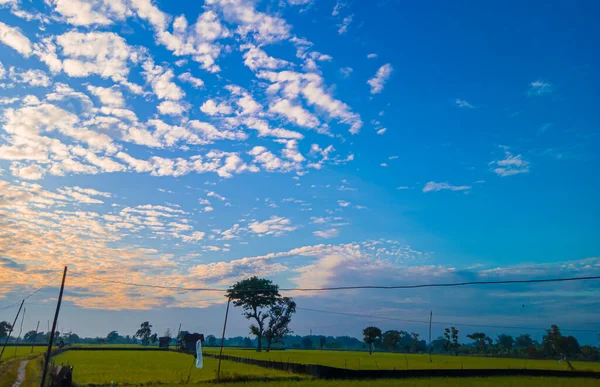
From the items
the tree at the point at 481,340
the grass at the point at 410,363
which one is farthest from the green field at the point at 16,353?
the tree at the point at 481,340

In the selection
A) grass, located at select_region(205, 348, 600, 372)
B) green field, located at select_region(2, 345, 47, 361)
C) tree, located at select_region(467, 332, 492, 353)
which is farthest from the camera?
tree, located at select_region(467, 332, 492, 353)

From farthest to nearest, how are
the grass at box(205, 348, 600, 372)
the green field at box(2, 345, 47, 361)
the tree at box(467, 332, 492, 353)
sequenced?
the tree at box(467, 332, 492, 353) < the green field at box(2, 345, 47, 361) < the grass at box(205, 348, 600, 372)

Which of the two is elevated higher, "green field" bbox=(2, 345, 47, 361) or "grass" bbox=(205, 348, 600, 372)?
"grass" bbox=(205, 348, 600, 372)

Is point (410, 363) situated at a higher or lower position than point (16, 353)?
higher

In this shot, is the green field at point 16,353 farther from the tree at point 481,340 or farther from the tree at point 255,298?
the tree at point 481,340

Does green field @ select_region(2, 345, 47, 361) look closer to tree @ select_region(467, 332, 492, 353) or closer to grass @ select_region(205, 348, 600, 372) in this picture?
grass @ select_region(205, 348, 600, 372)

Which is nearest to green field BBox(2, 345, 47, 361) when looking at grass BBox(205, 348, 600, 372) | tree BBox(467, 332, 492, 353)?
grass BBox(205, 348, 600, 372)

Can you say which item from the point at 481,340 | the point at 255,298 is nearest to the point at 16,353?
the point at 255,298

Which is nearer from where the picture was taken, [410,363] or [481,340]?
[410,363]

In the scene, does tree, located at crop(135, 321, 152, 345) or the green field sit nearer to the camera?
the green field

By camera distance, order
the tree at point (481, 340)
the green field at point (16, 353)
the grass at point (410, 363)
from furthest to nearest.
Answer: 1. the tree at point (481, 340)
2. the green field at point (16, 353)
3. the grass at point (410, 363)

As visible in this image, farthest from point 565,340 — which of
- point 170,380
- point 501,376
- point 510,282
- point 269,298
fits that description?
point 170,380

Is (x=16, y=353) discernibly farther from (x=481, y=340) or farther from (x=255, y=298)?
(x=481, y=340)

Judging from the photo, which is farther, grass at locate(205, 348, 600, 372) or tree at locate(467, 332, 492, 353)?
tree at locate(467, 332, 492, 353)
